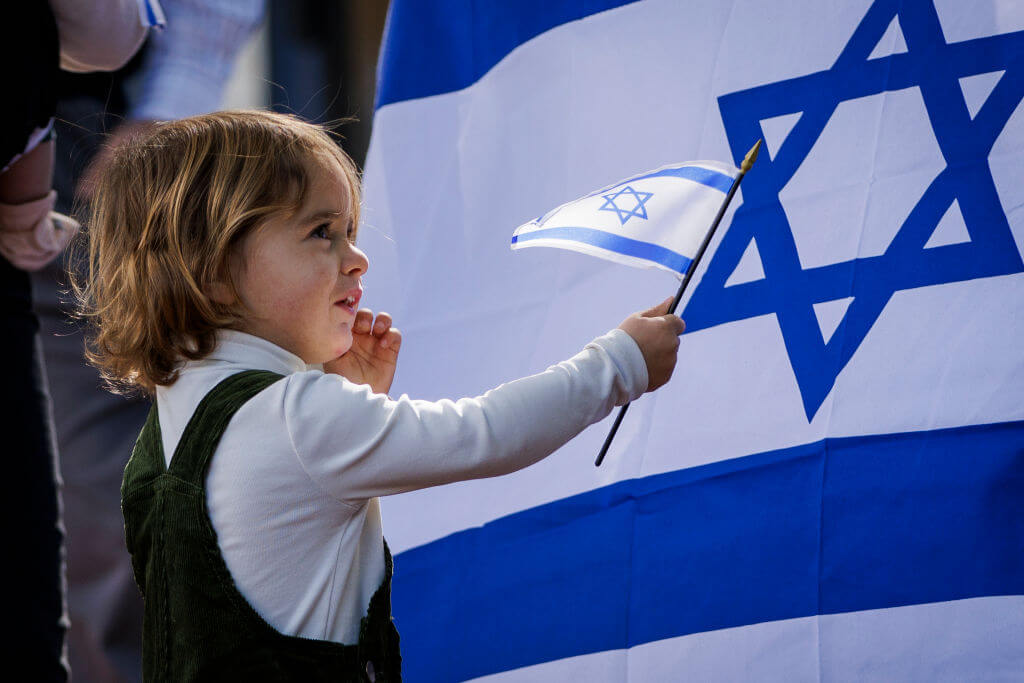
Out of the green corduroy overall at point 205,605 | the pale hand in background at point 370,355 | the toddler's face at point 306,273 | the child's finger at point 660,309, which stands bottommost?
the green corduroy overall at point 205,605

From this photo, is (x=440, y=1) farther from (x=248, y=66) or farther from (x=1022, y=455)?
(x=248, y=66)

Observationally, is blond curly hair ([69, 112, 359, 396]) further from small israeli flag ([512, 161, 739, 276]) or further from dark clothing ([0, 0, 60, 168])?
dark clothing ([0, 0, 60, 168])

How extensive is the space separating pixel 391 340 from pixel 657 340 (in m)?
0.37

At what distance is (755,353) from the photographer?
4.38 ft

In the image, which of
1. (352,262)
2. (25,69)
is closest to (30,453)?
(25,69)

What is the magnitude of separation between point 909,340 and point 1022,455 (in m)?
0.16

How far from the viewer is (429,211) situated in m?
1.71

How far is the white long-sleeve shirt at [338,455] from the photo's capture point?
3.52 ft

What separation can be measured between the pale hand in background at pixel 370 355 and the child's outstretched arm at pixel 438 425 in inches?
10.9

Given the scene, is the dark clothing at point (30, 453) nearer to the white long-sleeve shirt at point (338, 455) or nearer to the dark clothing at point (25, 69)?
the dark clothing at point (25, 69)

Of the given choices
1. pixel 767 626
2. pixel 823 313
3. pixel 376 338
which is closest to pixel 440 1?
pixel 376 338

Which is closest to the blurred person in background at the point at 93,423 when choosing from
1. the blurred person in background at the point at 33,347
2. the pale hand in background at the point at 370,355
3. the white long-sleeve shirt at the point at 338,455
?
the blurred person in background at the point at 33,347

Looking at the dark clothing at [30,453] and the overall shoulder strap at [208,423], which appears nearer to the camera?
the overall shoulder strap at [208,423]

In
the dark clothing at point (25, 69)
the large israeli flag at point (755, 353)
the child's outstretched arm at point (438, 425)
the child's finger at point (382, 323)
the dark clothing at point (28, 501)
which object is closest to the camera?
the child's outstretched arm at point (438, 425)
